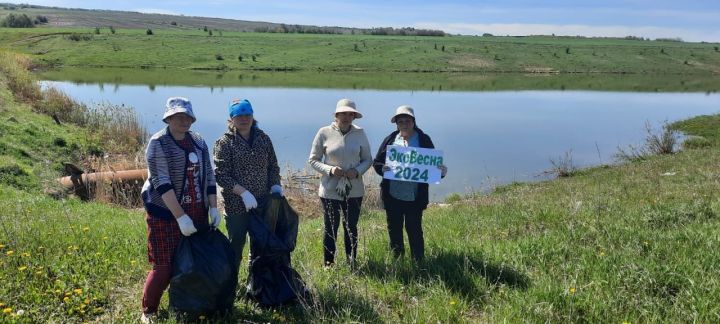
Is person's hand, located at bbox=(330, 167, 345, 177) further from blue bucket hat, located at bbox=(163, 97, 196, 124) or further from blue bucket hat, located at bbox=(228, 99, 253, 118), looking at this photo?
blue bucket hat, located at bbox=(163, 97, 196, 124)

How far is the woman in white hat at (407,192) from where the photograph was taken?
5.31 meters

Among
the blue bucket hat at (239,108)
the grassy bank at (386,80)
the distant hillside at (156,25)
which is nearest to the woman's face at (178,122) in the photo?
the blue bucket hat at (239,108)

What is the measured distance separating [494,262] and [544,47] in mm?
79103

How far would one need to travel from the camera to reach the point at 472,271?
16.0ft

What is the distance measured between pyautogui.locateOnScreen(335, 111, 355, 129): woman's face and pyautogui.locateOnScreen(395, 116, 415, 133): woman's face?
45 centimetres

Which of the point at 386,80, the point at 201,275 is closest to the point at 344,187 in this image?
the point at 201,275

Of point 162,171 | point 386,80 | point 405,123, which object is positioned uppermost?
point 405,123

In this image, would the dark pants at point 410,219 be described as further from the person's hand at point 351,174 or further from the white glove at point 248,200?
the white glove at point 248,200

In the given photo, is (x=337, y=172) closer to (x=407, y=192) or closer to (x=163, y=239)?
(x=407, y=192)

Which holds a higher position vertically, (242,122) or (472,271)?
(242,122)

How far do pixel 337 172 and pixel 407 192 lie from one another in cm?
72

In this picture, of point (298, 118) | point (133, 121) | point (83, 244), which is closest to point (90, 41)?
point (298, 118)

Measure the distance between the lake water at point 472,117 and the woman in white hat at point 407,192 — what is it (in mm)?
8258

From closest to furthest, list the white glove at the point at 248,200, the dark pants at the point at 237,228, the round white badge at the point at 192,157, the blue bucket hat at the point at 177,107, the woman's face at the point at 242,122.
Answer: the blue bucket hat at the point at 177,107 < the round white badge at the point at 192,157 < the white glove at the point at 248,200 < the woman's face at the point at 242,122 < the dark pants at the point at 237,228
